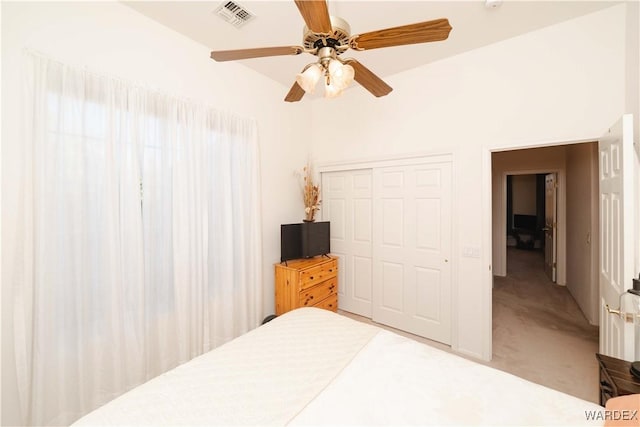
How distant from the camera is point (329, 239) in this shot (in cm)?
325

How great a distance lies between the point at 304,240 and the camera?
2992 mm

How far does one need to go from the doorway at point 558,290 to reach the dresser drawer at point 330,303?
1.75 metres

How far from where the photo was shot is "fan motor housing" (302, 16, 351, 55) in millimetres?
1130

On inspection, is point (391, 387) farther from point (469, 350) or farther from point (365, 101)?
point (365, 101)

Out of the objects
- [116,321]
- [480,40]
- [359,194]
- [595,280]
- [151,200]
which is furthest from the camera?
[359,194]

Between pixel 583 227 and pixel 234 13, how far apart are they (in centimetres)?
482

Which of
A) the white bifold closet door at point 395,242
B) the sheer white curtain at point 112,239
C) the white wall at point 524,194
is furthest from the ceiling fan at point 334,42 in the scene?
the white wall at point 524,194

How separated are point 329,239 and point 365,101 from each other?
1820 millimetres

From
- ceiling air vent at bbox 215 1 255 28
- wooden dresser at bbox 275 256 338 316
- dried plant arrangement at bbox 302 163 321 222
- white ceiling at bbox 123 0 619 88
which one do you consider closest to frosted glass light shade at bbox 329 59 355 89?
white ceiling at bbox 123 0 619 88

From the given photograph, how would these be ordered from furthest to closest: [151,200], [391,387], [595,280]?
[595,280] < [151,200] < [391,387]

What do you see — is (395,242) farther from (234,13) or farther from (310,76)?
(234,13)

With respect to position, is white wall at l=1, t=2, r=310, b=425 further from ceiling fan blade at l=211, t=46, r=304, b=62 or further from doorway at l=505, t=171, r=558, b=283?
doorway at l=505, t=171, r=558, b=283

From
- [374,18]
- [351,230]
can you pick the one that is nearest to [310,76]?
[374,18]

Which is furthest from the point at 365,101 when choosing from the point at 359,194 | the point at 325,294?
the point at 325,294
